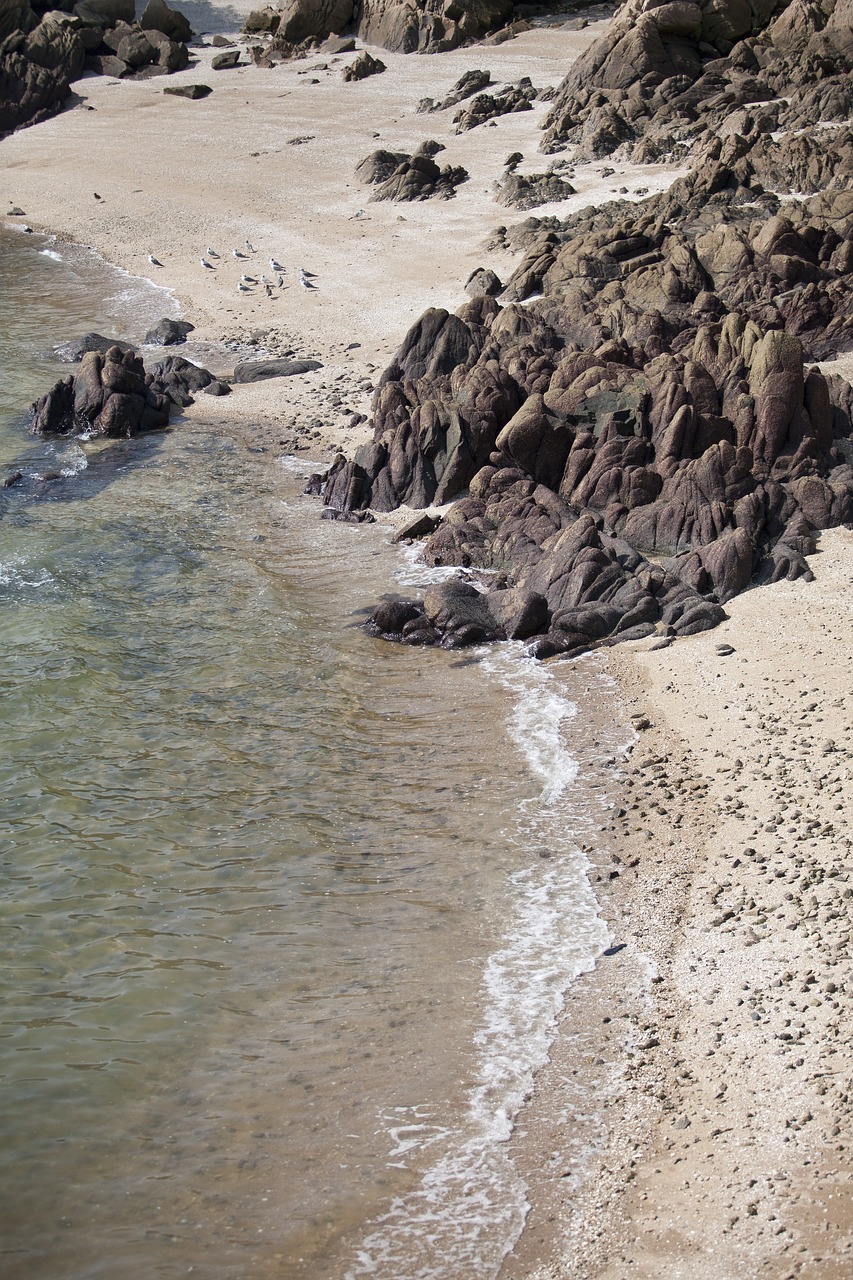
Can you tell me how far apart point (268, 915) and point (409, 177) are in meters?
28.7

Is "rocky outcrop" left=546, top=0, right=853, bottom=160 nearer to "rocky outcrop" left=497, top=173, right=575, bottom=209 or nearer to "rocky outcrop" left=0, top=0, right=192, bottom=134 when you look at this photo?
"rocky outcrop" left=497, top=173, right=575, bottom=209

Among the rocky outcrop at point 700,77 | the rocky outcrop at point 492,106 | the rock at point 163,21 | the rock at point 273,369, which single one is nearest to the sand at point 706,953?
the rock at point 273,369

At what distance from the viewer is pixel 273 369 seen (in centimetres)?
2595

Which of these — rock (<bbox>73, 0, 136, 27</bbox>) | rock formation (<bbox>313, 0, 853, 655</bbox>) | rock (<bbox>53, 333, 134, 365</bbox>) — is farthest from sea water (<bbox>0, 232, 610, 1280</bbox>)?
rock (<bbox>73, 0, 136, 27</bbox>)

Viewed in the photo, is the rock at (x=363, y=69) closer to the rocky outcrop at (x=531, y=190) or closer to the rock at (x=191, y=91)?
the rock at (x=191, y=91)

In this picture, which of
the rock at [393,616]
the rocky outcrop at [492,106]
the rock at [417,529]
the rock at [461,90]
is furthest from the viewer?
the rock at [461,90]

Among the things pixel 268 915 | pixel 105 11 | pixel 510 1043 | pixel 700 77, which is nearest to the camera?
pixel 510 1043

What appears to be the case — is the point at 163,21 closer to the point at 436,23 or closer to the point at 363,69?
the point at 363,69

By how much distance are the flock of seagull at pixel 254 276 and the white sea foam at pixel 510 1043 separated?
19.6 meters

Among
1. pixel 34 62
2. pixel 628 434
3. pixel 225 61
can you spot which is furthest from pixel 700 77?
pixel 34 62

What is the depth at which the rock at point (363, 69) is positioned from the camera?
45.2m

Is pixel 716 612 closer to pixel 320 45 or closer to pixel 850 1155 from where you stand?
pixel 850 1155

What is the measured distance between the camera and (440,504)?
64.1 feet

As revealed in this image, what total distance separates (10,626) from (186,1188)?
10.1 metres
